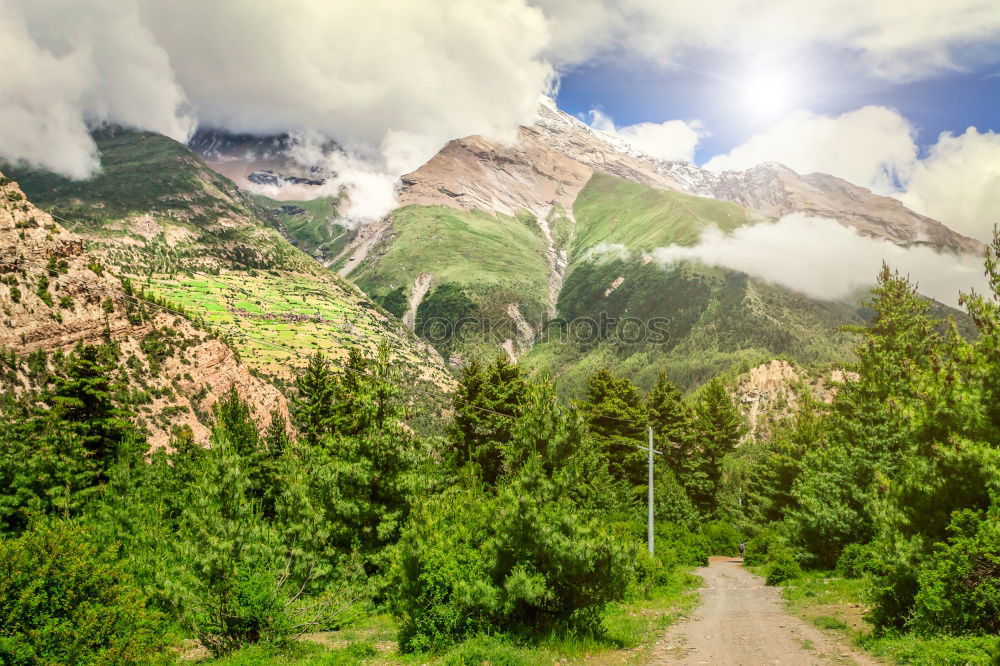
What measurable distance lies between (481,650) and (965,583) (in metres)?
10.7

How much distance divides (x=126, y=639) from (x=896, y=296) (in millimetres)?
42229

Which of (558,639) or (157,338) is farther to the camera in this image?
(157,338)

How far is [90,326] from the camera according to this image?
6981 centimetres

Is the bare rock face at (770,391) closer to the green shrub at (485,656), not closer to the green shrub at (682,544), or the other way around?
the green shrub at (682,544)

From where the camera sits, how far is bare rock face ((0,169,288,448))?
213 ft

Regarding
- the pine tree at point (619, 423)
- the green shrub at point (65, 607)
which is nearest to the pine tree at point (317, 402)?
the pine tree at point (619, 423)

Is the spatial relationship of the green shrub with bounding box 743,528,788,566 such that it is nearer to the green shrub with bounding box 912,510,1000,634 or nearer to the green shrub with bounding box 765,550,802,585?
the green shrub with bounding box 765,550,802,585

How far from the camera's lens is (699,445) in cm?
6481

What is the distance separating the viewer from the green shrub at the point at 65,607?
8906 mm

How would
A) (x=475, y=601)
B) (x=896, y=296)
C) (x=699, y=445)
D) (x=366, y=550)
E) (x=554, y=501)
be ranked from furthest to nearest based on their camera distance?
(x=699, y=445) < (x=896, y=296) < (x=366, y=550) < (x=554, y=501) < (x=475, y=601)

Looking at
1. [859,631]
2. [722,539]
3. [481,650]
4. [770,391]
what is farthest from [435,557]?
[770,391]

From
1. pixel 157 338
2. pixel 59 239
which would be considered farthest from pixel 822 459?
pixel 59 239

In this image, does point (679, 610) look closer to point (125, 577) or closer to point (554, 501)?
point (554, 501)

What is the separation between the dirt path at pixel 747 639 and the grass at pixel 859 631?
516mm
